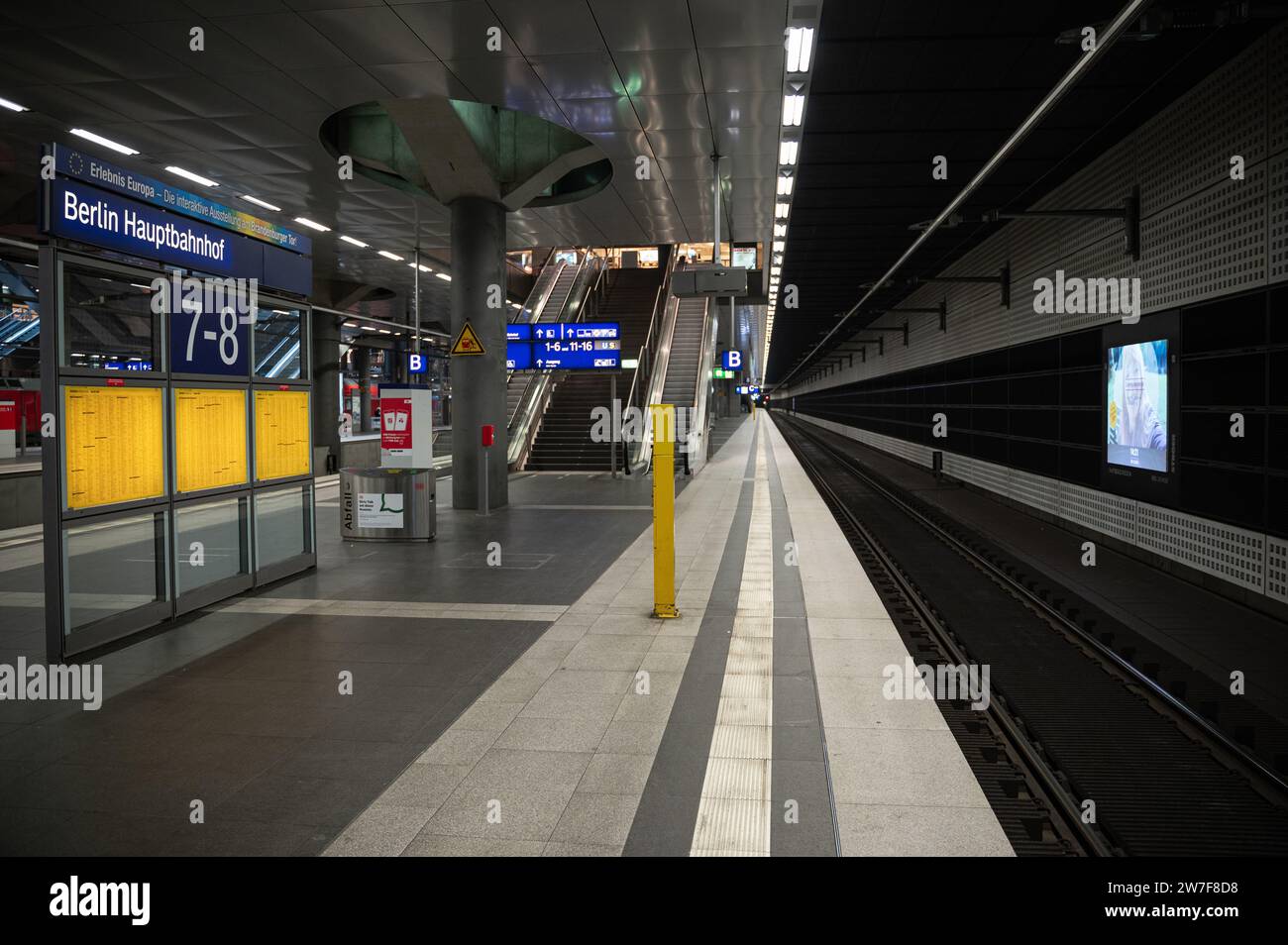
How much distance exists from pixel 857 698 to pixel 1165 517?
19.0 ft

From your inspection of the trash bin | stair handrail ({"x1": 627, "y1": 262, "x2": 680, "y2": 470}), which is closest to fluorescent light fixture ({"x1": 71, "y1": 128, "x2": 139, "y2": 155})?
the trash bin

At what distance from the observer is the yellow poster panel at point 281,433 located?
26.0 feet

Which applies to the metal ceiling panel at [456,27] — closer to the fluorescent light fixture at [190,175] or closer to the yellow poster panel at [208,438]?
the yellow poster panel at [208,438]

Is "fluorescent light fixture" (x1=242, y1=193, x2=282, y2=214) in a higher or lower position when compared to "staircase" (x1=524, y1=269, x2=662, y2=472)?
higher

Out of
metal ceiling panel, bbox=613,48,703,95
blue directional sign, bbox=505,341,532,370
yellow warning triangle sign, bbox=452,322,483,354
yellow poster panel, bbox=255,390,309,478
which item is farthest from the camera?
blue directional sign, bbox=505,341,532,370

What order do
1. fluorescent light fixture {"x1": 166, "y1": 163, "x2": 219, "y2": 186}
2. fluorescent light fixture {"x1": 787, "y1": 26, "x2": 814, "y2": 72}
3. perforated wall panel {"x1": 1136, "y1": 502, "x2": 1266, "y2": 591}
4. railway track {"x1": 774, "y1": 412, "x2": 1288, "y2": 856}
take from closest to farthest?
railway track {"x1": 774, "y1": 412, "x2": 1288, "y2": 856}, perforated wall panel {"x1": 1136, "y1": 502, "x2": 1266, "y2": 591}, fluorescent light fixture {"x1": 787, "y1": 26, "x2": 814, "y2": 72}, fluorescent light fixture {"x1": 166, "y1": 163, "x2": 219, "y2": 186}

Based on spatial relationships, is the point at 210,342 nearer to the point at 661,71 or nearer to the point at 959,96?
the point at 661,71

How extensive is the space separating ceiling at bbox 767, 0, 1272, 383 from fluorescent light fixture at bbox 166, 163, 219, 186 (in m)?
8.61

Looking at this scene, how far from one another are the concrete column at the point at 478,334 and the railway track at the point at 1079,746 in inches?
296

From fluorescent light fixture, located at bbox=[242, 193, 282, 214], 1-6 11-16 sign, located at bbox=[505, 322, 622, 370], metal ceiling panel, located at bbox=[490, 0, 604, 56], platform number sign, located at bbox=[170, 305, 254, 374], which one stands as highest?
fluorescent light fixture, located at bbox=[242, 193, 282, 214]

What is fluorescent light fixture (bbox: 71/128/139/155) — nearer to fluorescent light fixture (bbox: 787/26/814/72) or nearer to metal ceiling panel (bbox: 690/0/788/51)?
metal ceiling panel (bbox: 690/0/788/51)

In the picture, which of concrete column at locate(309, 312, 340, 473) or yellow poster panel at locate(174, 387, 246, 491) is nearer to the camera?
yellow poster panel at locate(174, 387, 246, 491)

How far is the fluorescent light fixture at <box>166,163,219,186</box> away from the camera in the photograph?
11.8 m
